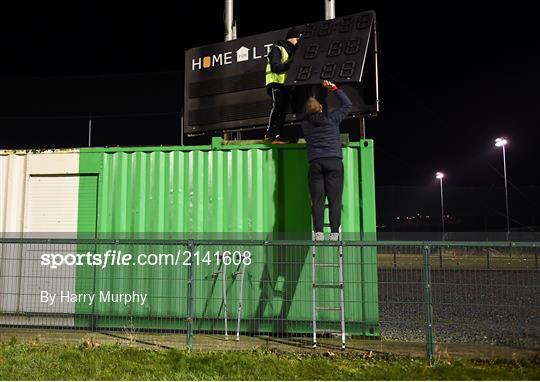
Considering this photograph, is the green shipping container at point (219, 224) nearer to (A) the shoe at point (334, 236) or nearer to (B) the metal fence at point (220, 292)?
(B) the metal fence at point (220, 292)

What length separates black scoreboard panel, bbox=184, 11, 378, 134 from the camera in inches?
250

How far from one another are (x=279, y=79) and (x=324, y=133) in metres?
1.60

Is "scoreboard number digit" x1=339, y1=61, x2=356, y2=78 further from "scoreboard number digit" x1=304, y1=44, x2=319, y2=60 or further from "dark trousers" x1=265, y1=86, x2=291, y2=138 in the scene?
"dark trousers" x1=265, y1=86, x2=291, y2=138

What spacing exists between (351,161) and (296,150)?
2.33 feet

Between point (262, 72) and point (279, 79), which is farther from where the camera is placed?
point (262, 72)

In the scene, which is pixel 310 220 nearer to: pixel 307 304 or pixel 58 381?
pixel 307 304

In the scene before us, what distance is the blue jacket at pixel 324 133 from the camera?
216 inches

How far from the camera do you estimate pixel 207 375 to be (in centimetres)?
418

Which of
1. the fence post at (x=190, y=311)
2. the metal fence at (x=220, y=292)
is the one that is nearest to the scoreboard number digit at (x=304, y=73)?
the metal fence at (x=220, y=292)

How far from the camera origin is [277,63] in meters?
6.73

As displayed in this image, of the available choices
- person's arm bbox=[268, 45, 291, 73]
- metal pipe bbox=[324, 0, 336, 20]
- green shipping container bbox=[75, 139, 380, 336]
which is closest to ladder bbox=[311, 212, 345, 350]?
green shipping container bbox=[75, 139, 380, 336]

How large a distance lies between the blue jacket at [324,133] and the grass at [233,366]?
2239mm

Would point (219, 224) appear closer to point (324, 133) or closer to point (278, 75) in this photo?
point (324, 133)

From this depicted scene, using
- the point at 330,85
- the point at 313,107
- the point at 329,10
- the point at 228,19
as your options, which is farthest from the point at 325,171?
the point at 228,19
